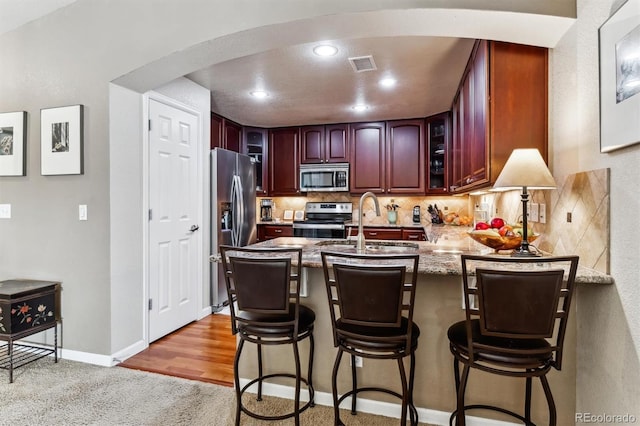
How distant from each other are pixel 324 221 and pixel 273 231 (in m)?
0.77

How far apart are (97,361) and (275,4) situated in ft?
8.77

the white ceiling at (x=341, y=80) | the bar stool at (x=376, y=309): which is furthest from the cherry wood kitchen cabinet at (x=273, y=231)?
the bar stool at (x=376, y=309)

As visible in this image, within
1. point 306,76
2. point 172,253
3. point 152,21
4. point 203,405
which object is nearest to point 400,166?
point 306,76

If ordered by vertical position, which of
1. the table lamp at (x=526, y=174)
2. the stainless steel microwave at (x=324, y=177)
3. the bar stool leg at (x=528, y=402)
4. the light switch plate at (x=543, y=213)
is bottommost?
the bar stool leg at (x=528, y=402)

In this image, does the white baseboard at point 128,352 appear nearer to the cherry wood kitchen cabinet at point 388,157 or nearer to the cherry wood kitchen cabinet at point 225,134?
the cherry wood kitchen cabinet at point 225,134

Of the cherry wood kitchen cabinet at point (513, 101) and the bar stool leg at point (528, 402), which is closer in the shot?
the bar stool leg at point (528, 402)

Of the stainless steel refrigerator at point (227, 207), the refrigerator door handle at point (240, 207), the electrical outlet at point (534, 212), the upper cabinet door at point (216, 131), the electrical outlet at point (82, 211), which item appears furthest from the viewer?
the upper cabinet door at point (216, 131)

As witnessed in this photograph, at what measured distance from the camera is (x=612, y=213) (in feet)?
4.77

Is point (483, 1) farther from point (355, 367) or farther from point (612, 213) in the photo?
point (355, 367)

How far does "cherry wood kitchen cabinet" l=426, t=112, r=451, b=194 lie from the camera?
4.65 m

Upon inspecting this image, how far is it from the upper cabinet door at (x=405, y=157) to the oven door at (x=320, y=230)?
0.90 m

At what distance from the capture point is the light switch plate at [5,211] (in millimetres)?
2823

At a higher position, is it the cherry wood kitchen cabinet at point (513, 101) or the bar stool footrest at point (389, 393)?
the cherry wood kitchen cabinet at point (513, 101)

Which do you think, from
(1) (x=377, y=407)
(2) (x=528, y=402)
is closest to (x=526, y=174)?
(2) (x=528, y=402)
